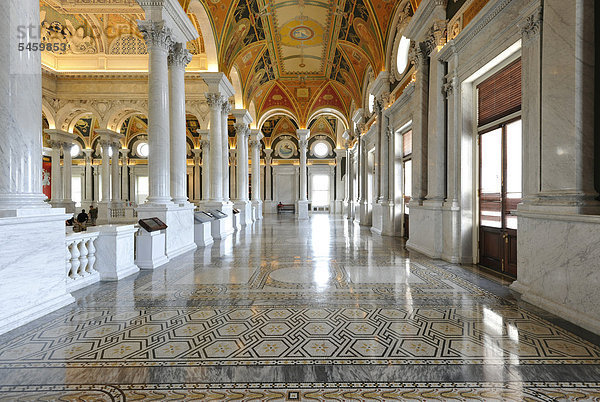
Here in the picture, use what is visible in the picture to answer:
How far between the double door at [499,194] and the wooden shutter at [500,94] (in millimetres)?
234

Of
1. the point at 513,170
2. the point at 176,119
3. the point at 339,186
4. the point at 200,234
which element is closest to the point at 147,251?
the point at 200,234

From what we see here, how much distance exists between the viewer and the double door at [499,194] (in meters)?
5.09

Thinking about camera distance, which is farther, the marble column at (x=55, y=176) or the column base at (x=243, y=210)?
the marble column at (x=55, y=176)

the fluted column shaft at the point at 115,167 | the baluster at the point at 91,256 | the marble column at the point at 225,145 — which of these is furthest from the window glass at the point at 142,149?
the baluster at the point at 91,256

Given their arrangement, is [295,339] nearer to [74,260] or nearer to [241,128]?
[74,260]

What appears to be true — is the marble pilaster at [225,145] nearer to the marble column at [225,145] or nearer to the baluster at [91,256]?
the marble column at [225,145]

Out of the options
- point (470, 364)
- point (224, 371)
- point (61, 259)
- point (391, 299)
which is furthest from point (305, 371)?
point (61, 259)

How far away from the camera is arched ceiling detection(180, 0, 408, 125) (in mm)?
10875

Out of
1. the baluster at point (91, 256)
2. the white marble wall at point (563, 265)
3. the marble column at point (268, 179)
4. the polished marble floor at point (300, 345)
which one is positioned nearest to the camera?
the polished marble floor at point (300, 345)

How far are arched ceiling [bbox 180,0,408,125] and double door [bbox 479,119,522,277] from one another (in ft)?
15.0

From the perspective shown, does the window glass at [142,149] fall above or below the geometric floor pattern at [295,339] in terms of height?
above

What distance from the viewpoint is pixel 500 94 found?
539cm

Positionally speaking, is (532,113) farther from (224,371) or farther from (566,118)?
(224,371)

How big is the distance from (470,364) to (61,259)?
4418 millimetres
